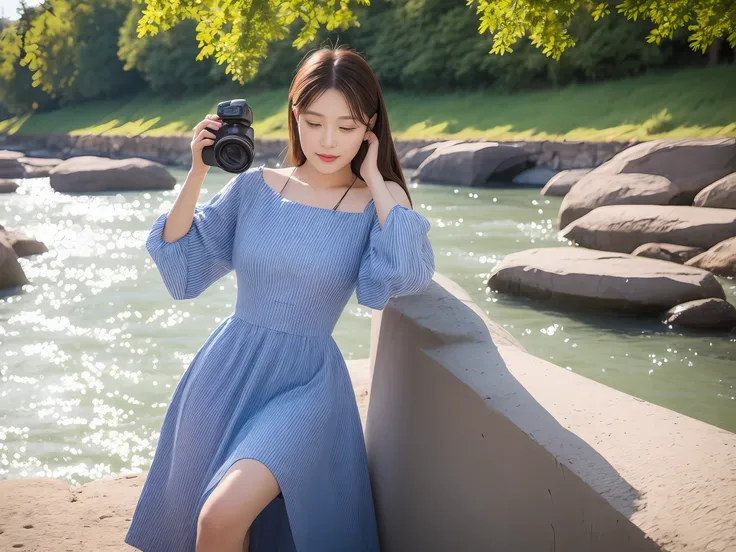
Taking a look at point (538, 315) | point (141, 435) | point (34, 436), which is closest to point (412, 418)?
point (141, 435)

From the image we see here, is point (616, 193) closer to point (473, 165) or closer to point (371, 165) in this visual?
point (473, 165)

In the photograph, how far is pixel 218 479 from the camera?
6.12 ft

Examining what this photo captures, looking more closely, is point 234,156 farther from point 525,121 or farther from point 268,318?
point 525,121

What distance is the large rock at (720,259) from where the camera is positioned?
6.95 meters

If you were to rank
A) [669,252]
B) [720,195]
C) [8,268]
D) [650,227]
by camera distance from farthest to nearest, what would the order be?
[720,195]
[650,227]
[8,268]
[669,252]

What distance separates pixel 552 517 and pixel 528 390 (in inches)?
14.0

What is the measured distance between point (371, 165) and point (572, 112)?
1811cm

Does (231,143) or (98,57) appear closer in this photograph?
(231,143)

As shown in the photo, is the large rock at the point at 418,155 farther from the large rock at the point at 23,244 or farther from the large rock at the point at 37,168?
the large rock at the point at 23,244

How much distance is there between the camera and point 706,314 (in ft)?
18.4

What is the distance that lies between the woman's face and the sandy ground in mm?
1176

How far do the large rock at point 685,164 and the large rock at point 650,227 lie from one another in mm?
1639

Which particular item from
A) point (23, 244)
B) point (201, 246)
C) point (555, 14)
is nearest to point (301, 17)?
point (555, 14)

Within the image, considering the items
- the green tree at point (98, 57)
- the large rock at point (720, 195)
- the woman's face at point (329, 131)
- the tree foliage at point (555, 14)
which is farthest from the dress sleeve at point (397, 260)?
the green tree at point (98, 57)
